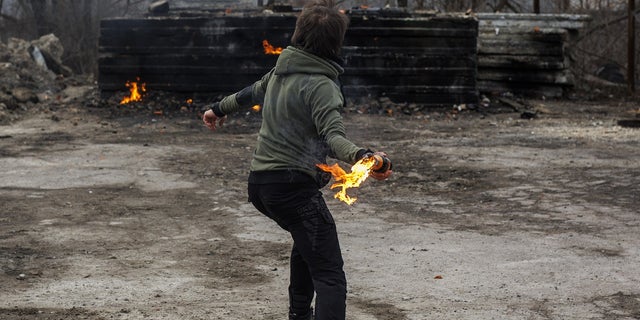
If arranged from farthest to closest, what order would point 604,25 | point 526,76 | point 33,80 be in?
point 604,25, point 526,76, point 33,80

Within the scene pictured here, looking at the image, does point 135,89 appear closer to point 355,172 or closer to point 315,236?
point 315,236

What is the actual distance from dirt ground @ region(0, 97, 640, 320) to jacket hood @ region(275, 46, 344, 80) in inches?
63.2

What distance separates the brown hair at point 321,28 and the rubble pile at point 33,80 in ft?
41.3

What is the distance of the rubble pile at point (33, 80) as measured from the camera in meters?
17.4

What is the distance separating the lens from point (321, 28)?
14.4 ft

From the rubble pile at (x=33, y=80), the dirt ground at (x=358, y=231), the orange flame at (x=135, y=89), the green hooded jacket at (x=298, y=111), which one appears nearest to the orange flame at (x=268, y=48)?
the orange flame at (x=135, y=89)

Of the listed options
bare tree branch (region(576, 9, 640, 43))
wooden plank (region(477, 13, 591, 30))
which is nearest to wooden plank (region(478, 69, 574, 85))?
wooden plank (region(477, 13, 591, 30))

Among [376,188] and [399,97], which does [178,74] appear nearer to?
[399,97]

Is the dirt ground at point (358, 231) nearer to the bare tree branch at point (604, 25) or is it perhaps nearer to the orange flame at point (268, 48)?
the orange flame at point (268, 48)

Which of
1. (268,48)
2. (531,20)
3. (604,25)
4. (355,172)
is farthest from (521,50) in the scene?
(355,172)

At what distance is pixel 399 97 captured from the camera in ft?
57.9

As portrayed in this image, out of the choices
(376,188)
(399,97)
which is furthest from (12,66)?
(376,188)

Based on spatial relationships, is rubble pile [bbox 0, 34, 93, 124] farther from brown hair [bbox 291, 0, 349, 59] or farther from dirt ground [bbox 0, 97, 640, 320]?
brown hair [bbox 291, 0, 349, 59]

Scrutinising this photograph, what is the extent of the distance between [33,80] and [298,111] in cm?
1645
